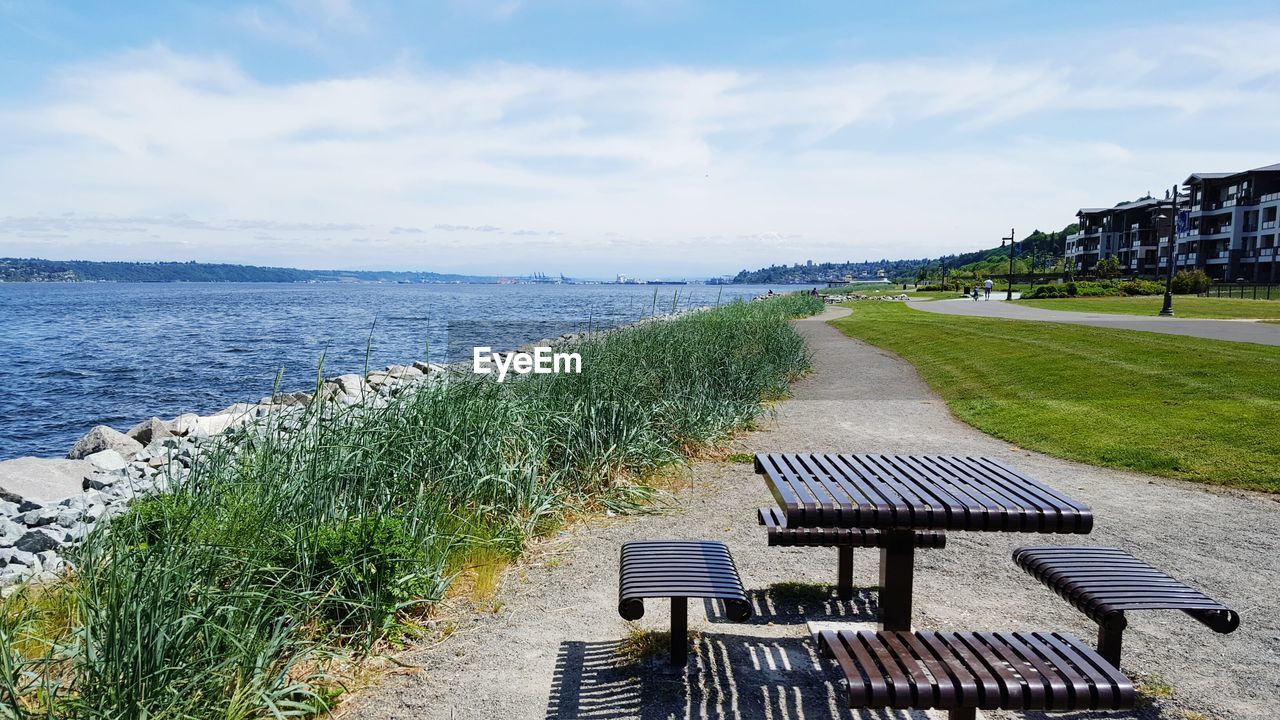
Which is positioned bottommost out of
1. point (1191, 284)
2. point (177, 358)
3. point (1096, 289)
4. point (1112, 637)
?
point (177, 358)

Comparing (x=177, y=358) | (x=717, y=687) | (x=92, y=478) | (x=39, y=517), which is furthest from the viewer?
(x=177, y=358)

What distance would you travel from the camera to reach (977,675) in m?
2.79

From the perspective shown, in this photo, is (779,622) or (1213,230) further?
(1213,230)

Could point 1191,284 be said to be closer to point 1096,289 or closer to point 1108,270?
point 1096,289

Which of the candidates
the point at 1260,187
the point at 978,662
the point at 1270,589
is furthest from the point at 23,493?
the point at 1260,187

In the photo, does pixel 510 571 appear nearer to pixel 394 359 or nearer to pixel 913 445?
pixel 913 445

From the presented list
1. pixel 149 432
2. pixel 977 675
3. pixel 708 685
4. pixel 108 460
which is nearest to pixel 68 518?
pixel 108 460

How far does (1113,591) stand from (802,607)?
167 cm

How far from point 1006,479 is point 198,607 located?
4.00m

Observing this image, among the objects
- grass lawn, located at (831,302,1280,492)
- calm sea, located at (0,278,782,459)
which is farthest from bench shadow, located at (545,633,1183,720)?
grass lawn, located at (831,302,1280,492)

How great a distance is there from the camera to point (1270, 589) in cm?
504

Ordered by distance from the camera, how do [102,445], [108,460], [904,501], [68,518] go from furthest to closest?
[102,445]
[108,460]
[68,518]
[904,501]

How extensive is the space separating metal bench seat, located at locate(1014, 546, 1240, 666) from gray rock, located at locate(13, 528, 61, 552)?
7.63 metres

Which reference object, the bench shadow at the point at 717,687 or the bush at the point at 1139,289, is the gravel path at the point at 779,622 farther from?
the bush at the point at 1139,289
